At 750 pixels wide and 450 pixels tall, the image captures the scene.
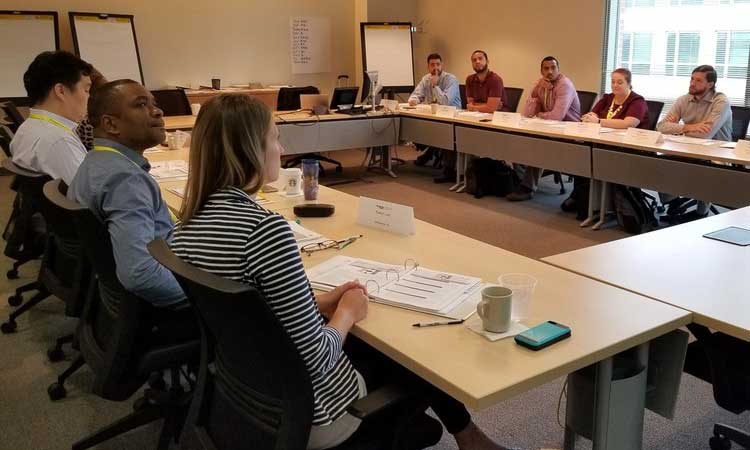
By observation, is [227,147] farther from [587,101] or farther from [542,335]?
[587,101]

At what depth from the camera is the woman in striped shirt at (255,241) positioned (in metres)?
1.32

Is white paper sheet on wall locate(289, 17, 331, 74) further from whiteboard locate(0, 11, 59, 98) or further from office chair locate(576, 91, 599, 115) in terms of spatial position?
office chair locate(576, 91, 599, 115)

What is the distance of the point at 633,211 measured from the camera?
4.84m

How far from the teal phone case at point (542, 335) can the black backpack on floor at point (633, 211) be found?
11.9ft

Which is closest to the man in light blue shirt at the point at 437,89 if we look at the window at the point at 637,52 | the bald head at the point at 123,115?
the window at the point at 637,52

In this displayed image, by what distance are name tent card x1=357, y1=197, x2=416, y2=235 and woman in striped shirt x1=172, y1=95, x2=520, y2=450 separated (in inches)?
32.4

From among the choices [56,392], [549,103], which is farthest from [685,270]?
[549,103]

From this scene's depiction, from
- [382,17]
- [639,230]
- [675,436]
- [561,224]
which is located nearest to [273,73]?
[382,17]

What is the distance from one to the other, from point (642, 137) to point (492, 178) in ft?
5.42

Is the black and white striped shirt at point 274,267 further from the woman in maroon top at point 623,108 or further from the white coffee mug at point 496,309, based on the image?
the woman in maroon top at point 623,108

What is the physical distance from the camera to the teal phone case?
1.42 meters

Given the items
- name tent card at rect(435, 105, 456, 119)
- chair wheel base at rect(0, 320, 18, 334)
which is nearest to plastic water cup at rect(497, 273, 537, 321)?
chair wheel base at rect(0, 320, 18, 334)

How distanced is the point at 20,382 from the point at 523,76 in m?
6.65

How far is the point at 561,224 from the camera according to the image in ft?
17.0
